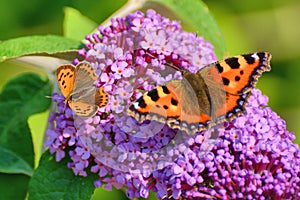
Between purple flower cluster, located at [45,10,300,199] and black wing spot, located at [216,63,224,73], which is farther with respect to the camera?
black wing spot, located at [216,63,224,73]

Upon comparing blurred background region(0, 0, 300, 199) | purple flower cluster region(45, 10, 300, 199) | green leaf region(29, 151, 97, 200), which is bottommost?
green leaf region(29, 151, 97, 200)

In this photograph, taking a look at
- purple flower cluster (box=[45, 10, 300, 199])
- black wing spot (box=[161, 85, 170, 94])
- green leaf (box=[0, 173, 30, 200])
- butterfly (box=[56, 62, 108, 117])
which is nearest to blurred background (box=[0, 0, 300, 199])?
green leaf (box=[0, 173, 30, 200])

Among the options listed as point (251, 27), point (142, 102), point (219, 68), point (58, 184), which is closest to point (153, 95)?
point (142, 102)

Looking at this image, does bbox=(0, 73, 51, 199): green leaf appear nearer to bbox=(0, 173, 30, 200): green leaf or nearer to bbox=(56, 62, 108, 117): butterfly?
bbox=(0, 173, 30, 200): green leaf

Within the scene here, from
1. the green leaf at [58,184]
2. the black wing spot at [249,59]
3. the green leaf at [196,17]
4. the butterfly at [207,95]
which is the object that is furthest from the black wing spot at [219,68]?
the green leaf at [58,184]

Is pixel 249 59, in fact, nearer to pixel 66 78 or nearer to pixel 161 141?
pixel 161 141
